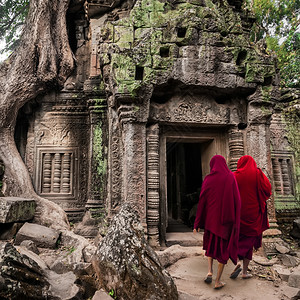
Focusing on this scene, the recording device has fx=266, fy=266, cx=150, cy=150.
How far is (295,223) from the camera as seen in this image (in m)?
5.44

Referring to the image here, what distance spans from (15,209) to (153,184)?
91.8 inches

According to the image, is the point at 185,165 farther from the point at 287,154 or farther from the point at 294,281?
the point at 294,281

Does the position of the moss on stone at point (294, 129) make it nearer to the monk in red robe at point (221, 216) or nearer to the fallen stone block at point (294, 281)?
the fallen stone block at point (294, 281)

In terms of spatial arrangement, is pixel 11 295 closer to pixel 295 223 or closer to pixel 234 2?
pixel 295 223

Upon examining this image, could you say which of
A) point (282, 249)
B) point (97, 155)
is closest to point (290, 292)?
point (282, 249)

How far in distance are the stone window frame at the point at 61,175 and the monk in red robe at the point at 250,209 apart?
3.68 meters

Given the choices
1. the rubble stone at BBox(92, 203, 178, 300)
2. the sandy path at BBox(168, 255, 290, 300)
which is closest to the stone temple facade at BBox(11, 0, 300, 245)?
the sandy path at BBox(168, 255, 290, 300)

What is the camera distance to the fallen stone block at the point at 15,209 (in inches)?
166

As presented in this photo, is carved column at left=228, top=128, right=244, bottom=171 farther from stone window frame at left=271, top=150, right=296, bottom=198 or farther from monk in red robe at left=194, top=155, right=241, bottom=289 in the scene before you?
stone window frame at left=271, top=150, right=296, bottom=198

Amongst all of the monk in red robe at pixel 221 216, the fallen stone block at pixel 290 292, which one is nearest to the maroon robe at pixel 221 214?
the monk in red robe at pixel 221 216

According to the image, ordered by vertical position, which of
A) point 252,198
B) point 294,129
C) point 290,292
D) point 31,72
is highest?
point 31,72

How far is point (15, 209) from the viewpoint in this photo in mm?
4395

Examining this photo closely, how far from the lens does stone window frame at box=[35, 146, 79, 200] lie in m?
5.65

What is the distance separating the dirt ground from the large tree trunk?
109 inches
